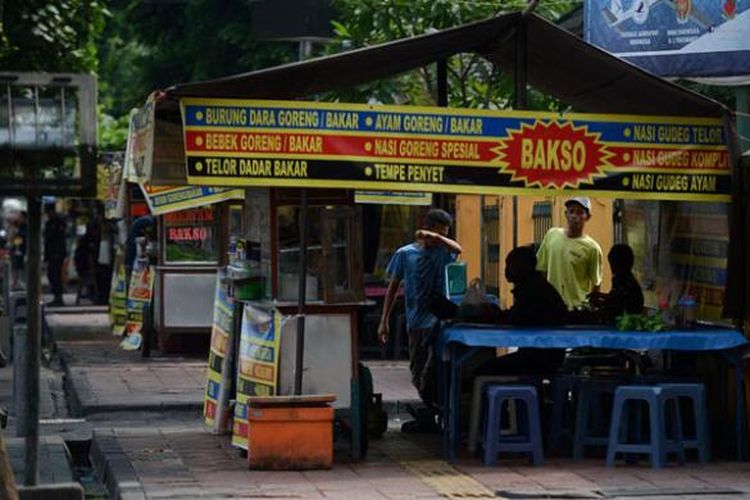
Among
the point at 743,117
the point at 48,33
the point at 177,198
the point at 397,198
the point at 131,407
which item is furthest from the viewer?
the point at 177,198

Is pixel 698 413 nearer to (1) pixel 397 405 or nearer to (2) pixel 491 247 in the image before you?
(1) pixel 397 405

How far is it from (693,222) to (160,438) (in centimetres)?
432

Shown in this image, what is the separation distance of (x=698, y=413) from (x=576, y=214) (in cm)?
278

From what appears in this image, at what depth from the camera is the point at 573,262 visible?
14211 millimetres

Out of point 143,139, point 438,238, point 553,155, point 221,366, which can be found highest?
point 143,139

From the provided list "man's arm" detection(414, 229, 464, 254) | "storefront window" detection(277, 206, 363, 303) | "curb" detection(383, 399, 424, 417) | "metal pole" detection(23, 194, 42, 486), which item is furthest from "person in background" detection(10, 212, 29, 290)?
"metal pole" detection(23, 194, 42, 486)

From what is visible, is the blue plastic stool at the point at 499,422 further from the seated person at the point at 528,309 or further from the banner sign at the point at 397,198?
the banner sign at the point at 397,198

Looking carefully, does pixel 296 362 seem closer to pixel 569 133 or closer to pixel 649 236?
pixel 569 133

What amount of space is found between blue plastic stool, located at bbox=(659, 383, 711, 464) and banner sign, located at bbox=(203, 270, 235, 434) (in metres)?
3.22

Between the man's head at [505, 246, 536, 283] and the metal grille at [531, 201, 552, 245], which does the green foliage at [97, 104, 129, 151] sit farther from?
the man's head at [505, 246, 536, 283]

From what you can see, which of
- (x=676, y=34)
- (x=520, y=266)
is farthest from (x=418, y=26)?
(x=520, y=266)

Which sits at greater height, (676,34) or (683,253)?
(676,34)

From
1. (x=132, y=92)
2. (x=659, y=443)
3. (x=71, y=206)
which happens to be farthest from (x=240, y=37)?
(x=659, y=443)

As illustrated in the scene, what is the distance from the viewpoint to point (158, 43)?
103 feet
